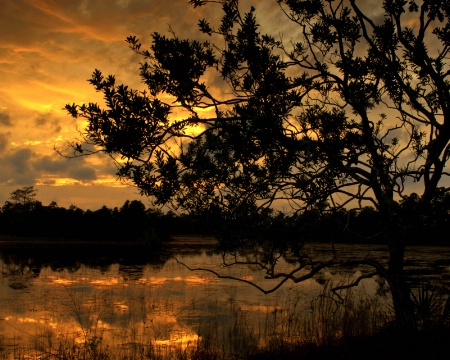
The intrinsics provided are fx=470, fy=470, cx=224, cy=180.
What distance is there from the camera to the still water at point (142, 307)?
11000mm

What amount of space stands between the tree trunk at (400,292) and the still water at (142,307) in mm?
475

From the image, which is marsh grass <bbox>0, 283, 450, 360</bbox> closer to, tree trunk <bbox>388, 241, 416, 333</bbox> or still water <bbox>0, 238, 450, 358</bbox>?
still water <bbox>0, 238, 450, 358</bbox>

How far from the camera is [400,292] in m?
7.47

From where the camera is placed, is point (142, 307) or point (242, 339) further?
point (142, 307)

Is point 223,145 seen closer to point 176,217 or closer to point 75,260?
point 176,217

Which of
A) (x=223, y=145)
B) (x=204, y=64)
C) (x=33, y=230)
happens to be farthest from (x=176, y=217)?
(x=33, y=230)

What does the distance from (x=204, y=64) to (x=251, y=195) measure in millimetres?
2195

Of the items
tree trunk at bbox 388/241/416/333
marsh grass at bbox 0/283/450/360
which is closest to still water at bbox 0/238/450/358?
marsh grass at bbox 0/283/450/360

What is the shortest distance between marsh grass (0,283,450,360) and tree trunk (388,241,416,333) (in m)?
0.32

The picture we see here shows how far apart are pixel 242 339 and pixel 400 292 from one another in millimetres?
4563

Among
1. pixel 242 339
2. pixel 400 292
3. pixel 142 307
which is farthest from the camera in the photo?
pixel 142 307

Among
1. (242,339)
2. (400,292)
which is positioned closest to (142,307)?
(242,339)

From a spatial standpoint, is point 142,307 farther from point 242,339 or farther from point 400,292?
point 400,292

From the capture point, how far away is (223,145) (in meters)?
7.64
